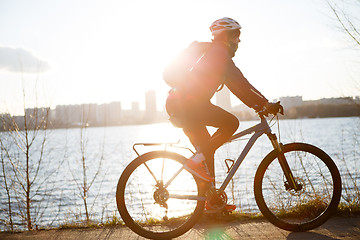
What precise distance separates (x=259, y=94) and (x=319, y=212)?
1.67m

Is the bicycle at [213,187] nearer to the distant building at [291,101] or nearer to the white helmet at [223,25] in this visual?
the distant building at [291,101]

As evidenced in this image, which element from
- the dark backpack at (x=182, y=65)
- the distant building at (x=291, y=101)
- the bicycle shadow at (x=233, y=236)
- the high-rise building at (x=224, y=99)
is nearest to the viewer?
the dark backpack at (x=182, y=65)

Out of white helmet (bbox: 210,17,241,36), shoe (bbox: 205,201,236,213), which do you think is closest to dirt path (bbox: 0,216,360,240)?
shoe (bbox: 205,201,236,213)

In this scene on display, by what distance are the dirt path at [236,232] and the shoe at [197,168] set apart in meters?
0.64

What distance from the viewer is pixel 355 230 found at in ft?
11.7

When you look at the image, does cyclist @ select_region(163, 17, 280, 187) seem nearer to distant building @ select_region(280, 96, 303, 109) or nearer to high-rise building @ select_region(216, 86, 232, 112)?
high-rise building @ select_region(216, 86, 232, 112)

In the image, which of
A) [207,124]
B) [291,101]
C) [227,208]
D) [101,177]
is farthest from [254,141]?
[101,177]

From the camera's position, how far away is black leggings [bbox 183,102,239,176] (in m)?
3.43

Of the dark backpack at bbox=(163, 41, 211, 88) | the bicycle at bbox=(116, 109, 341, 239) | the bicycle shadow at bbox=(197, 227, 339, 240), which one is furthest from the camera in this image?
the bicycle at bbox=(116, 109, 341, 239)

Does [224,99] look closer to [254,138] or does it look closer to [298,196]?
[254,138]

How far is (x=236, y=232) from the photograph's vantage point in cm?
366

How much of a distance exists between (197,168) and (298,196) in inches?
50.8

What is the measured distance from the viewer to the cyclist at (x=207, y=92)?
336cm

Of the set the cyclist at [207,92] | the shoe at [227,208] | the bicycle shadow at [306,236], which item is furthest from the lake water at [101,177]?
the bicycle shadow at [306,236]
